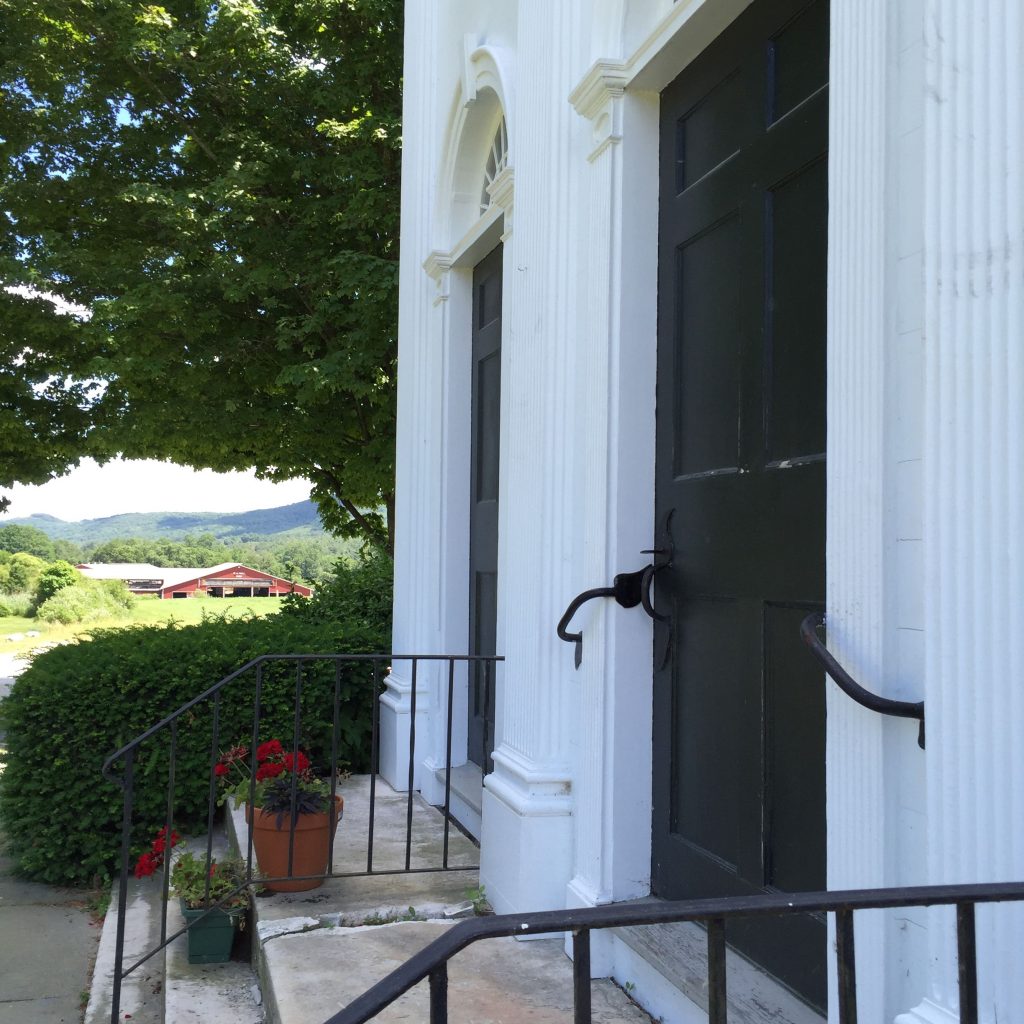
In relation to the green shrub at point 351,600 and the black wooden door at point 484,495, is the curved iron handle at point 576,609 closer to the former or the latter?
the black wooden door at point 484,495

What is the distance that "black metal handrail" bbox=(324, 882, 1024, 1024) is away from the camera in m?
1.33

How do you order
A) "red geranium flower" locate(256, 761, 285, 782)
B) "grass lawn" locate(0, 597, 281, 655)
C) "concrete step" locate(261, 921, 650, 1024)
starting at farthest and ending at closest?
"grass lawn" locate(0, 597, 281, 655), "red geranium flower" locate(256, 761, 285, 782), "concrete step" locate(261, 921, 650, 1024)

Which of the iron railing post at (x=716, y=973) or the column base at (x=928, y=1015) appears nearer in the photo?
the iron railing post at (x=716, y=973)

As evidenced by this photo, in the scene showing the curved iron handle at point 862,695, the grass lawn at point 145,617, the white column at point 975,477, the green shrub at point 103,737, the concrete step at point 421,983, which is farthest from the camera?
the grass lawn at point 145,617

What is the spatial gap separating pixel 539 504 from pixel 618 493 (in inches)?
21.7

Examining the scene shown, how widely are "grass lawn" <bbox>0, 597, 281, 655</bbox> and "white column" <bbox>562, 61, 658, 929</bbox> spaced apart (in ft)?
16.1

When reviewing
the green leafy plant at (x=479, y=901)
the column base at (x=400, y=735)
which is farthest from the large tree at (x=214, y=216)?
the green leafy plant at (x=479, y=901)

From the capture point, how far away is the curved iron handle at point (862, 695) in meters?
1.98

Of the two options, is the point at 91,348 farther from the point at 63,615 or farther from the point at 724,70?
the point at 63,615

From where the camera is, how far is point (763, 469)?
9.41ft

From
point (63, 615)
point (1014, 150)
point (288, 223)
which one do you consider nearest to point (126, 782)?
point (1014, 150)

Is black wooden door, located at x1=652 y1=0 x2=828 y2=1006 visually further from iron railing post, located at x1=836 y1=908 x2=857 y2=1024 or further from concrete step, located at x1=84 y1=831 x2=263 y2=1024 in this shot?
concrete step, located at x1=84 y1=831 x2=263 y2=1024

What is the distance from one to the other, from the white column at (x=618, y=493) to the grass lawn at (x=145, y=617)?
193 inches

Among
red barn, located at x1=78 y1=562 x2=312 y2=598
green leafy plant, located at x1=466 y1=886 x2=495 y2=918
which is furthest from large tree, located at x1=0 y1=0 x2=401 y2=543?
red barn, located at x1=78 y1=562 x2=312 y2=598
